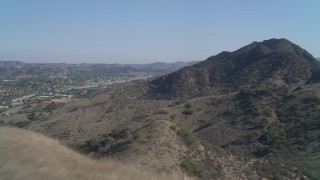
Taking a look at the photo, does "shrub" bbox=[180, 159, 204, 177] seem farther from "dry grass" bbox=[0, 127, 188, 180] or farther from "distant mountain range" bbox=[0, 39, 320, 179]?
"dry grass" bbox=[0, 127, 188, 180]

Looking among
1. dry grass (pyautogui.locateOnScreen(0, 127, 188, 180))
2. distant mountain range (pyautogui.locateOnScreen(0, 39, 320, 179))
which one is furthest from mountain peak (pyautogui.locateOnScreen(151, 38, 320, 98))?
dry grass (pyautogui.locateOnScreen(0, 127, 188, 180))

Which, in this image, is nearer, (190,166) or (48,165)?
(48,165)

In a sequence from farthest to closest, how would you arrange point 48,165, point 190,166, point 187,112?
point 187,112 → point 190,166 → point 48,165

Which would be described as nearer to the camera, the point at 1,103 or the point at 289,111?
the point at 289,111

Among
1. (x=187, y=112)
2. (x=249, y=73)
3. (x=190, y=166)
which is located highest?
(x=249, y=73)

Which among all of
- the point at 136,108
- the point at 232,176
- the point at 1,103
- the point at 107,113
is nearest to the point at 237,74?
the point at 136,108

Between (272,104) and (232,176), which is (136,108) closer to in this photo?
(272,104)

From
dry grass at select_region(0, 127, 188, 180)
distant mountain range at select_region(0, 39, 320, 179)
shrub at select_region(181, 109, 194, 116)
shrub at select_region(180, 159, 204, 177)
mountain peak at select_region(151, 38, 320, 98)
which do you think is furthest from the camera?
mountain peak at select_region(151, 38, 320, 98)

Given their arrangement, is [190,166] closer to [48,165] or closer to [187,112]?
[48,165]

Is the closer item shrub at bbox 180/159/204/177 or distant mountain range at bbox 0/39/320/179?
shrub at bbox 180/159/204/177

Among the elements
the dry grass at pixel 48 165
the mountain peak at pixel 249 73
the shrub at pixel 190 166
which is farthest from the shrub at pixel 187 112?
the dry grass at pixel 48 165

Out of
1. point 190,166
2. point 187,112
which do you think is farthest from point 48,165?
point 187,112
